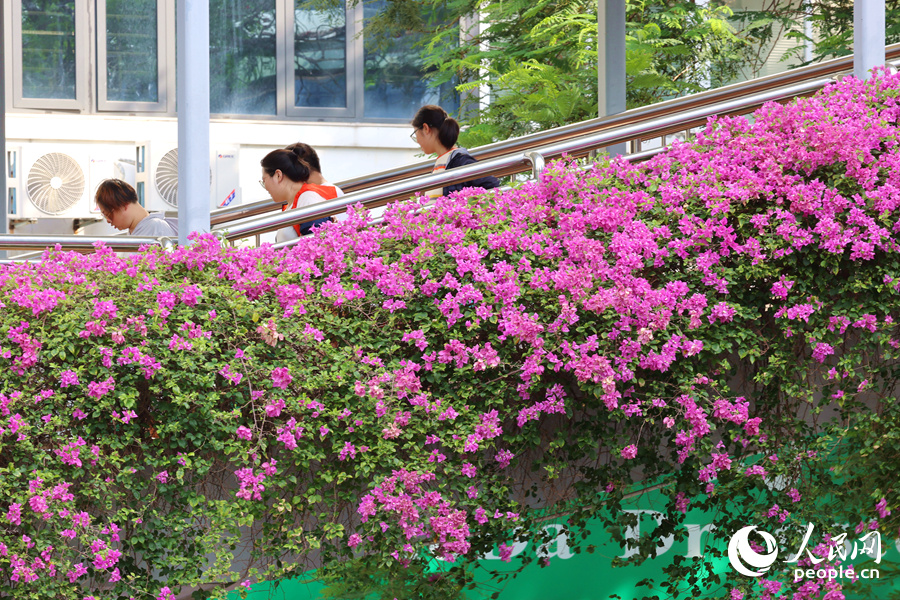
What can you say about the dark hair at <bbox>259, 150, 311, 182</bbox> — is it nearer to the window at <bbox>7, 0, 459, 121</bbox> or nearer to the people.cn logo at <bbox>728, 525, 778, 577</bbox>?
the people.cn logo at <bbox>728, 525, 778, 577</bbox>

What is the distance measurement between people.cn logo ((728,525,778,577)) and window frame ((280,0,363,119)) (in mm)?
10204

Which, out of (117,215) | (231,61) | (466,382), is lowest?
(466,382)

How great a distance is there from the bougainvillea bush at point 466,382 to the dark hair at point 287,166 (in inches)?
76.5

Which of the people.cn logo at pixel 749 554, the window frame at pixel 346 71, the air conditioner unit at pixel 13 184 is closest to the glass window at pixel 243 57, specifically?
the window frame at pixel 346 71

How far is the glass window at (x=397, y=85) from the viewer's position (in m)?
13.2

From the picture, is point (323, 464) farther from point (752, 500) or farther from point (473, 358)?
point (752, 500)

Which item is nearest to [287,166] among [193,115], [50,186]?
[193,115]

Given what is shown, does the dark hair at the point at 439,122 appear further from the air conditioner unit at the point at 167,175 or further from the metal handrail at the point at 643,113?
the air conditioner unit at the point at 167,175

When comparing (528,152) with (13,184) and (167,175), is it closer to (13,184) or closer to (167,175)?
(167,175)

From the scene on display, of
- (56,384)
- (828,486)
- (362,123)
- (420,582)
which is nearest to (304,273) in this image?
(56,384)

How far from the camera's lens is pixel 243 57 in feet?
42.3

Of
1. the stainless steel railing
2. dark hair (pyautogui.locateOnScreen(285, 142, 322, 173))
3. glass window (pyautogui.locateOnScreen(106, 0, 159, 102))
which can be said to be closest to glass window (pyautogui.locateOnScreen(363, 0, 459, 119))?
glass window (pyautogui.locateOnScreen(106, 0, 159, 102))

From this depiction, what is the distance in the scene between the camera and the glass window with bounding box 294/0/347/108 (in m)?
13.0

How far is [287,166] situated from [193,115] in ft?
5.75
